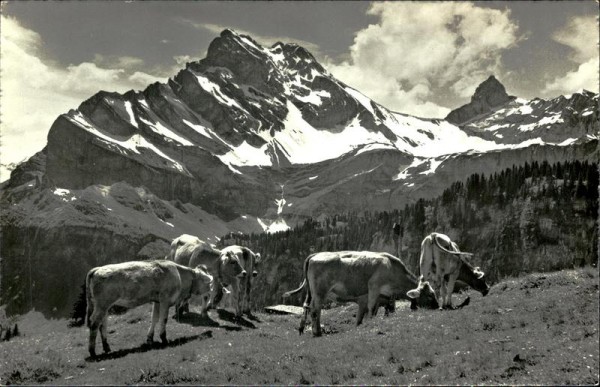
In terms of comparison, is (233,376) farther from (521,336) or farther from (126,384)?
(521,336)

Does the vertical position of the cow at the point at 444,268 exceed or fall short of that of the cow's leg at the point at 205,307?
it exceeds it

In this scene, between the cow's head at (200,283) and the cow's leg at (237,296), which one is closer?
the cow's head at (200,283)

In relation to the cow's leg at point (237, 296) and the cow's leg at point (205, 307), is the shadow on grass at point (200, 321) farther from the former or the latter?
the cow's leg at point (237, 296)

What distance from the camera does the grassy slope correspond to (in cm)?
1825

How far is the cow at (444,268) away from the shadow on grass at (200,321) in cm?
1186

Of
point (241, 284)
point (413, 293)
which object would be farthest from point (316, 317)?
point (241, 284)

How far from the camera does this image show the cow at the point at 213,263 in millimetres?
39941

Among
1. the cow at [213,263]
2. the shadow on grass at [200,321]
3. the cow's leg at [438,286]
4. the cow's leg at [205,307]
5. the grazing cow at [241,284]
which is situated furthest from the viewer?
the grazing cow at [241,284]

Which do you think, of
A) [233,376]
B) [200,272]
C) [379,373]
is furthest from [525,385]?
[200,272]

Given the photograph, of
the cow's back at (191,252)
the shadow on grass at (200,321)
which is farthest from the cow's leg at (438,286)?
the cow's back at (191,252)

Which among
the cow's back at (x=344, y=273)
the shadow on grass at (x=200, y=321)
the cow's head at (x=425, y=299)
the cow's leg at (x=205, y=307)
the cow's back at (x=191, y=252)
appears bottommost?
the shadow on grass at (x=200, y=321)

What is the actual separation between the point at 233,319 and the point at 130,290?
1193 cm

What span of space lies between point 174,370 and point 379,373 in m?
7.39

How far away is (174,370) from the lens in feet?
69.6
